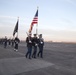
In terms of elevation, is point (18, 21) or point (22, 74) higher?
point (18, 21)

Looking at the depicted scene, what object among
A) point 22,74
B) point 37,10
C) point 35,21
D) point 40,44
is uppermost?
point 37,10

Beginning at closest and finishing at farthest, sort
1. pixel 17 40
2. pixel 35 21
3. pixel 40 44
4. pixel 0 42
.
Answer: pixel 40 44, pixel 35 21, pixel 17 40, pixel 0 42

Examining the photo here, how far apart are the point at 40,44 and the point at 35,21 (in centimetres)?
292

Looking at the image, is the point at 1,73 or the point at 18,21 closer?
the point at 1,73

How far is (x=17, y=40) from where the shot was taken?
76.3 feet

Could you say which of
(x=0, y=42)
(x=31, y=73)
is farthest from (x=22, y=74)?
(x=0, y=42)

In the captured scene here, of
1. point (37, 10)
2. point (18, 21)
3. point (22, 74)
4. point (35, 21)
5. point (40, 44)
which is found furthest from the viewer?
point (18, 21)

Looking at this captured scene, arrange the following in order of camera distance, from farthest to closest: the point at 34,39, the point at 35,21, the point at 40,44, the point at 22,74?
1. the point at 35,21
2. the point at 40,44
3. the point at 34,39
4. the point at 22,74

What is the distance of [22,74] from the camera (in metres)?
8.48

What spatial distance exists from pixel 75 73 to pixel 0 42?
5759 cm

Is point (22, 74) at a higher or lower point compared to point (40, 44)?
lower

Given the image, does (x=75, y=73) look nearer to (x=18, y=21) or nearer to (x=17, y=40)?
(x=17, y=40)

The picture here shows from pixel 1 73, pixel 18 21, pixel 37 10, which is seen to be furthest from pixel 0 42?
pixel 1 73

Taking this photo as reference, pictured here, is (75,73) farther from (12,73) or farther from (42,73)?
(12,73)
